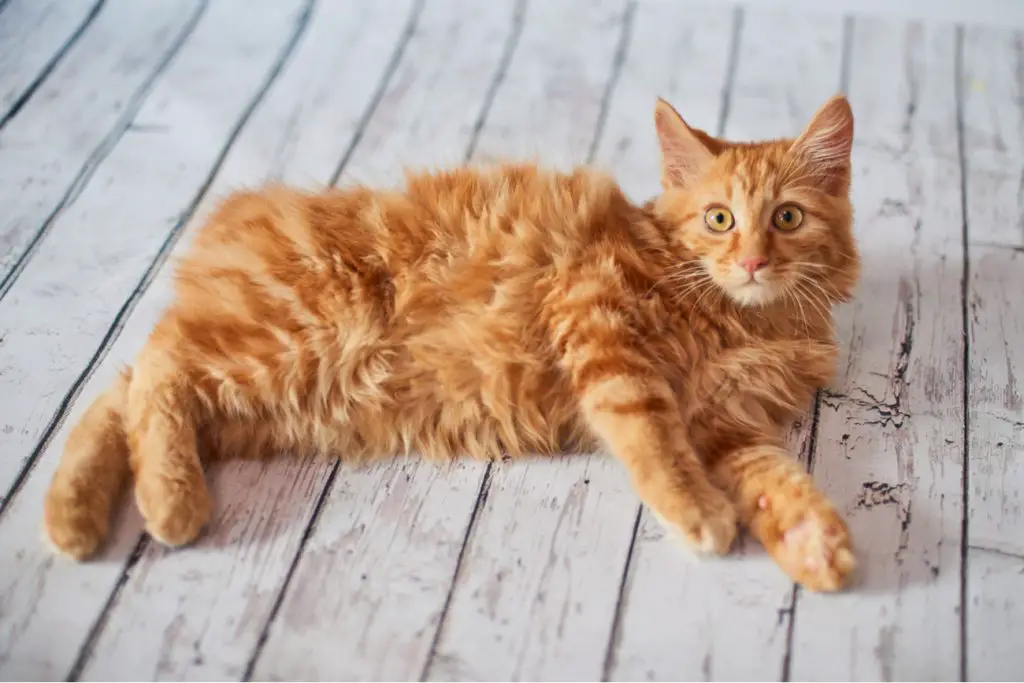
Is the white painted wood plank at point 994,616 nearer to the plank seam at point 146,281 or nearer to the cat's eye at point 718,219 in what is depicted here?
the cat's eye at point 718,219

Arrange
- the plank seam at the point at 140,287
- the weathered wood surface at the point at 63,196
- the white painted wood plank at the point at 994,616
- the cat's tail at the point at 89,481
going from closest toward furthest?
the white painted wood plank at the point at 994,616 < the cat's tail at the point at 89,481 < the plank seam at the point at 140,287 < the weathered wood surface at the point at 63,196

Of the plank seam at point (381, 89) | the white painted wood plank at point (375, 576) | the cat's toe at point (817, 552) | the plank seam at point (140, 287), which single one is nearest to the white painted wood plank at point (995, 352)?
the cat's toe at point (817, 552)

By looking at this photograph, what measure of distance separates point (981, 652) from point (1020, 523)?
11.2 inches

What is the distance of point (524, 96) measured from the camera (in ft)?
8.96

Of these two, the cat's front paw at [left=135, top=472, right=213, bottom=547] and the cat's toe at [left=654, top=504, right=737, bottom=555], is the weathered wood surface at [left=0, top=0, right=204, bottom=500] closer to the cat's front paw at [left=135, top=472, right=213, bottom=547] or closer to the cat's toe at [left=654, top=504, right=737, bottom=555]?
the cat's front paw at [left=135, top=472, right=213, bottom=547]

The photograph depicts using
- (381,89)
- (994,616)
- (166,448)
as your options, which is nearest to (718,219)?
(994,616)

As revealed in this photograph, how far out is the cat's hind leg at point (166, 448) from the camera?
162 centimetres

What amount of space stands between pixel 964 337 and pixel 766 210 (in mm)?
621

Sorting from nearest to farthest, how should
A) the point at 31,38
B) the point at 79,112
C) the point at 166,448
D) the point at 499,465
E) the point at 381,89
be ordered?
the point at 166,448
the point at 499,465
the point at 79,112
the point at 381,89
the point at 31,38

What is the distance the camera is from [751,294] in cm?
173

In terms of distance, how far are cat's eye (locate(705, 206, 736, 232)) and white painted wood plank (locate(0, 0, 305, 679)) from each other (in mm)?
1085

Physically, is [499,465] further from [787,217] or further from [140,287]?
[140,287]

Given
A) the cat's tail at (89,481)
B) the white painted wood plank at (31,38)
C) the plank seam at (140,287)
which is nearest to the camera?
the cat's tail at (89,481)

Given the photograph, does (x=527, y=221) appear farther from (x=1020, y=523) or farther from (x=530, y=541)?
(x=1020, y=523)
